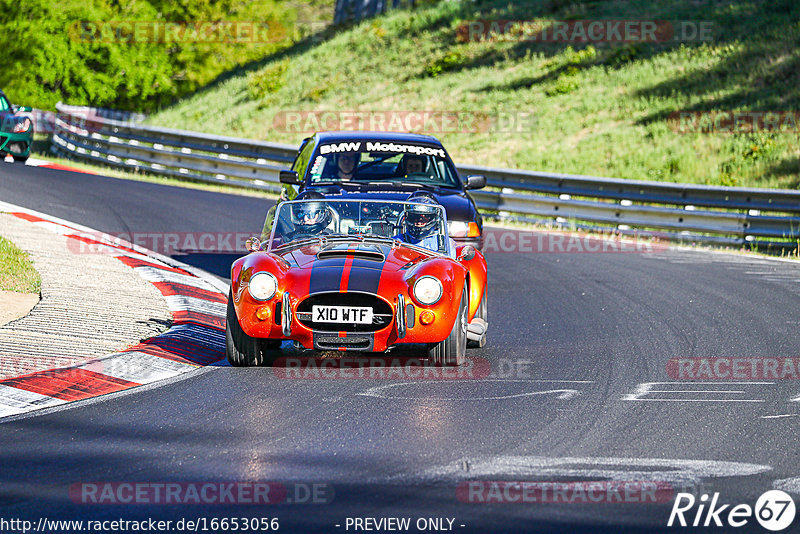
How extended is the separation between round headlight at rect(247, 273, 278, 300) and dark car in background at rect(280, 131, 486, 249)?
12.3 ft

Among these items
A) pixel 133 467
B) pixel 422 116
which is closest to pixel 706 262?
pixel 133 467

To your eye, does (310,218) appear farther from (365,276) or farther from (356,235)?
(365,276)

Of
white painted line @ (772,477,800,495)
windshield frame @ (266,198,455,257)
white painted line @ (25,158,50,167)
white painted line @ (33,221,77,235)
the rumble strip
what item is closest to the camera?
white painted line @ (772,477,800,495)

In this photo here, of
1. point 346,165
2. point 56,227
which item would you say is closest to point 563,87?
point 56,227

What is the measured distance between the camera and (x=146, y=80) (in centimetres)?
5166

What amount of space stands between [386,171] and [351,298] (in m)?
4.72

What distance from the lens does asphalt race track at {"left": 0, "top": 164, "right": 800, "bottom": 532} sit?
497 cm

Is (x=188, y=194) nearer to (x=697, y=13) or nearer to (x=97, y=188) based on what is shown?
(x=97, y=188)

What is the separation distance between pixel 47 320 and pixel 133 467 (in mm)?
4142

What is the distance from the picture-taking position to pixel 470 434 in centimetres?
636

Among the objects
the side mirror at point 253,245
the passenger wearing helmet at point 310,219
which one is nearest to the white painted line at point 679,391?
the passenger wearing helmet at point 310,219

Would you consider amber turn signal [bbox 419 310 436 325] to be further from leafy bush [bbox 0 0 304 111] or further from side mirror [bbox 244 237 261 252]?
leafy bush [bbox 0 0 304 111]

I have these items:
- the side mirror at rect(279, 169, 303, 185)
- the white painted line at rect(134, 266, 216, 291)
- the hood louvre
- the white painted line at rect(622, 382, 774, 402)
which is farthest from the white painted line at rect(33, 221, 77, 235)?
the white painted line at rect(622, 382, 774, 402)

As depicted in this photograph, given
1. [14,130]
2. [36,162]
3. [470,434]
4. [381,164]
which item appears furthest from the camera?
[36,162]
